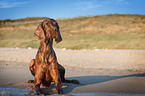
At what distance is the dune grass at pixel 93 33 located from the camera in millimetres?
31061

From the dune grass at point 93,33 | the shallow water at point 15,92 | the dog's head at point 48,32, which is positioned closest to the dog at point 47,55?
the dog's head at point 48,32

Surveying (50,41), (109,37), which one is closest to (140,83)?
(50,41)

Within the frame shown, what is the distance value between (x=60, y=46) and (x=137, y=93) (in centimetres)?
2602

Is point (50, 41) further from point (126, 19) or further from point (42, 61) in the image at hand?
point (126, 19)

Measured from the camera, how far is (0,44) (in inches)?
1342

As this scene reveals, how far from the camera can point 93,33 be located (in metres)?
38.3

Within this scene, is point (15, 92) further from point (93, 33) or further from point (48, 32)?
point (93, 33)

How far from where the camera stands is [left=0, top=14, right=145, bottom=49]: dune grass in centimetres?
3106

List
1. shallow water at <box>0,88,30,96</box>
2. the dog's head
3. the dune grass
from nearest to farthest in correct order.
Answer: shallow water at <box>0,88,30,96</box>
the dog's head
the dune grass

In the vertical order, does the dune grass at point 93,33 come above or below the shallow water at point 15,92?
above

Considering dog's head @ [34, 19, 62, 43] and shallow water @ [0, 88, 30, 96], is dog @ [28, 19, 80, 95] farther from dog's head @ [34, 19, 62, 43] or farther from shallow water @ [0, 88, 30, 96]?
shallow water @ [0, 88, 30, 96]

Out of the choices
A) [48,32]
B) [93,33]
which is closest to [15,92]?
[48,32]

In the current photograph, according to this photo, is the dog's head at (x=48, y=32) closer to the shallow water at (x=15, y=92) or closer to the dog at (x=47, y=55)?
the dog at (x=47, y=55)

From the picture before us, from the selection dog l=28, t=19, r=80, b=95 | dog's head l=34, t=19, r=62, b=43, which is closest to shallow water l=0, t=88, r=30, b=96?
dog l=28, t=19, r=80, b=95
